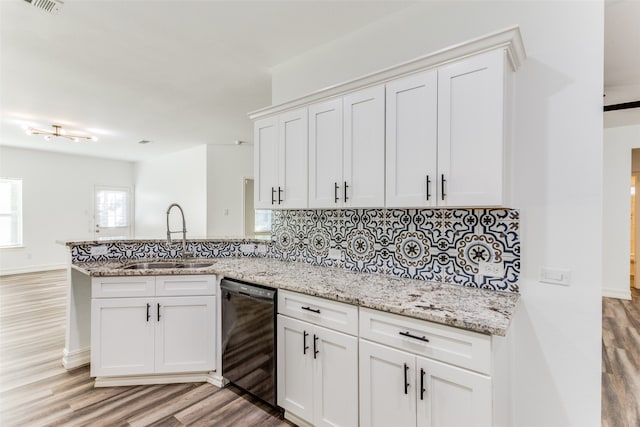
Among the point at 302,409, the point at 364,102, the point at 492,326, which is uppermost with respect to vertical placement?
the point at 364,102

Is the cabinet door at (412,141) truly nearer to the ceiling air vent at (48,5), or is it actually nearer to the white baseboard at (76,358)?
the ceiling air vent at (48,5)

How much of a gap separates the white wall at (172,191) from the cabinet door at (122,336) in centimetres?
399

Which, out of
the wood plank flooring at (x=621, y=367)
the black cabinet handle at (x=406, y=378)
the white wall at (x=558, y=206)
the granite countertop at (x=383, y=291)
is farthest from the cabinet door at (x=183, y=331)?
the wood plank flooring at (x=621, y=367)

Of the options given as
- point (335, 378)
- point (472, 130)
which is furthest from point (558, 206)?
point (335, 378)

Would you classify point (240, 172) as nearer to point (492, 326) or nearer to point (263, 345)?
point (263, 345)

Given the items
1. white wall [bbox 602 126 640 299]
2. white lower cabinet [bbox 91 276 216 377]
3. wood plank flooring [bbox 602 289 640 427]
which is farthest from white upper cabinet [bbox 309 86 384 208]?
white wall [bbox 602 126 640 299]

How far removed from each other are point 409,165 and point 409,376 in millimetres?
1122

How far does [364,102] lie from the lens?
6.65 ft

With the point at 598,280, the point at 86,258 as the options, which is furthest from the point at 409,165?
the point at 86,258

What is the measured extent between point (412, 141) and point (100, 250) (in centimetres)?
281

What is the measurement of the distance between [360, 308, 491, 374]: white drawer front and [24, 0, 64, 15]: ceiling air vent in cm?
277

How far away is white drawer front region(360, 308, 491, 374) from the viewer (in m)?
1.27

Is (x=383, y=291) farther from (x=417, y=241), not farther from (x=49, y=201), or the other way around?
(x=49, y=201)

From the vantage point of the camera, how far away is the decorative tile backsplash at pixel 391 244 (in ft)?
5.87
